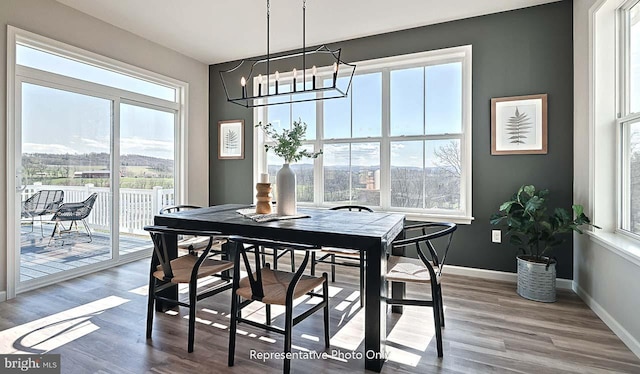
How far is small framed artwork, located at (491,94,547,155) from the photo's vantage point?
3.32 m

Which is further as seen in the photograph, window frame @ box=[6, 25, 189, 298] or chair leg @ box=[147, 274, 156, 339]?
window frame @ box=[6, 25, 189, 298]

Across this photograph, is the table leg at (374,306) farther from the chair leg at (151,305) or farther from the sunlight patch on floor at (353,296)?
the chair leg at (151,305)

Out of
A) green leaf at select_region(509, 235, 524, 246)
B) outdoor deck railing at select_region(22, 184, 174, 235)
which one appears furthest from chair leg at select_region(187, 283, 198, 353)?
green leaf at select_region(509, 235, 524, 246)

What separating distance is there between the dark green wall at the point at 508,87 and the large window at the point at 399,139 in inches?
5.2

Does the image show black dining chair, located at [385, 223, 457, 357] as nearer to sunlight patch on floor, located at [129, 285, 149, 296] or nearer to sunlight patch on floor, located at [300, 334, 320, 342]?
sunlight patch on floor, located at [300, 334, 320, 342]

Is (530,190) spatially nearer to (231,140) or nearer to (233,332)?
(233,332)

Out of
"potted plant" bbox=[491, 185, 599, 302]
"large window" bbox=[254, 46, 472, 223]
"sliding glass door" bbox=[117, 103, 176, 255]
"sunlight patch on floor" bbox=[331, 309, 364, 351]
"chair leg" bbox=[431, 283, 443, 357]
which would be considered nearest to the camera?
"chair leg" bbox=[431, 283, 443, 357]

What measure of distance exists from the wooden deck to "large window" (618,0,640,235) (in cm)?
510

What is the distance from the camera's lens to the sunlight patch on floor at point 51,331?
84.4 inches

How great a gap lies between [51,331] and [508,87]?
451 centimetres

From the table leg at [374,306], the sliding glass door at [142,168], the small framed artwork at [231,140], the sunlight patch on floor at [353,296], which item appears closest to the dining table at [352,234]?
the table leg at [374,306]

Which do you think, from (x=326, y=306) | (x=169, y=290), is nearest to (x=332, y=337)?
(x=326, y=306)

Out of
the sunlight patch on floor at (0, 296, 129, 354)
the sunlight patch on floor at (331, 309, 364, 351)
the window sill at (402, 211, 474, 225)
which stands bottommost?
the sunlight patch on floor at (331, 309, 364, 351)

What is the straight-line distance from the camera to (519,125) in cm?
340
